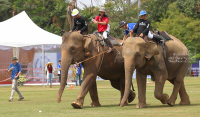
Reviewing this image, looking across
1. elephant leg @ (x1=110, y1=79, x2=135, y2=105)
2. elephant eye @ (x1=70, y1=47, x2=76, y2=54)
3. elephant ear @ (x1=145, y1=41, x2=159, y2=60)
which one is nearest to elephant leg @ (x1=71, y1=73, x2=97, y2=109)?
elephant eye @ (x1=70, y1=47, x2=76, y2=54)

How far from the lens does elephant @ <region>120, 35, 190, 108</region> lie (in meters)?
15.3

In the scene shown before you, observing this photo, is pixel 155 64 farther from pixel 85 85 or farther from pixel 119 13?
pixel 119 13

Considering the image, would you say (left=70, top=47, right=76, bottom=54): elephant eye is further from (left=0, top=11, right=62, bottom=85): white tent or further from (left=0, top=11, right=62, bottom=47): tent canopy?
(left=0, top=11, right=62, bottom=47): tent canopy

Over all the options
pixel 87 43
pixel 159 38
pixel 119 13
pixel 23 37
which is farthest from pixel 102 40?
pixel 119 13

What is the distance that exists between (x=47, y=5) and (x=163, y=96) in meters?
55.0

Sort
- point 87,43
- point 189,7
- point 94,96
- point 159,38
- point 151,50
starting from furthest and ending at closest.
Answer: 1. point 189,7
2. point 94,96
3. point 87,43
4. point 159,38
5. point 151,50

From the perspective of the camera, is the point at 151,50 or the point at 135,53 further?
the point at 151,50

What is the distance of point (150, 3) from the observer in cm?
7075

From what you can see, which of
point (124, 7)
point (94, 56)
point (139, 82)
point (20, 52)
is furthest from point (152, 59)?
point (124, 7)

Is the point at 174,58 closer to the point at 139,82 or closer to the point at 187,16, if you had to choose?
the point at 139,82

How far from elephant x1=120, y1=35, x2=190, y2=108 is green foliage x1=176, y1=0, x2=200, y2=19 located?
163 feet

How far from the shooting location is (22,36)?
3962 centimetres

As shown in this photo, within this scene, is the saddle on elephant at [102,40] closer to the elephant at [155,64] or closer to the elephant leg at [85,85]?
the elephant leg at [85,85]

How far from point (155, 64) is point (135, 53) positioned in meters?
1.10
